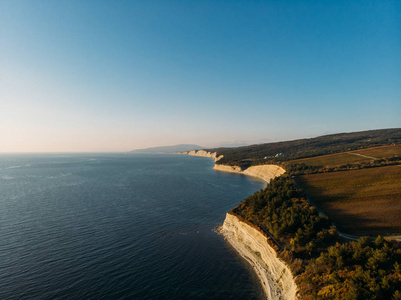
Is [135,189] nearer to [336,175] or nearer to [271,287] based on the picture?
[271,287]

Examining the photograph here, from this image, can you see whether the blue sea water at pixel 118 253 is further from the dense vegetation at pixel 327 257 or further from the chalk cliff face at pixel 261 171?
the chalk cliff face at pixel 261 171

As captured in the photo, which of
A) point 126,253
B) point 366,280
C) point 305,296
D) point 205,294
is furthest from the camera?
point 126,253

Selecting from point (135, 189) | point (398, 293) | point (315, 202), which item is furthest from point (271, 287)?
point (135, 189)

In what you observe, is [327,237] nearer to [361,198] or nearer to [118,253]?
[361,198]

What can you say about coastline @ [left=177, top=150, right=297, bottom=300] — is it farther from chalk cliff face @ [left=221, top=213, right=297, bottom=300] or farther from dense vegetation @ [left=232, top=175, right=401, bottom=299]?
dense vegetation @ [left=232, top=175, right=401, bottom=299]

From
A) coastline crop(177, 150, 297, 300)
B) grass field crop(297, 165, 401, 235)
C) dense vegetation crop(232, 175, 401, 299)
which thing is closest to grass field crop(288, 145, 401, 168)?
grass field crop(297, 165, 401, 235)

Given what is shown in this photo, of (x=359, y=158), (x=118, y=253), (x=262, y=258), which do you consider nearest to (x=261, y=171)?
(x=359, y=158)
